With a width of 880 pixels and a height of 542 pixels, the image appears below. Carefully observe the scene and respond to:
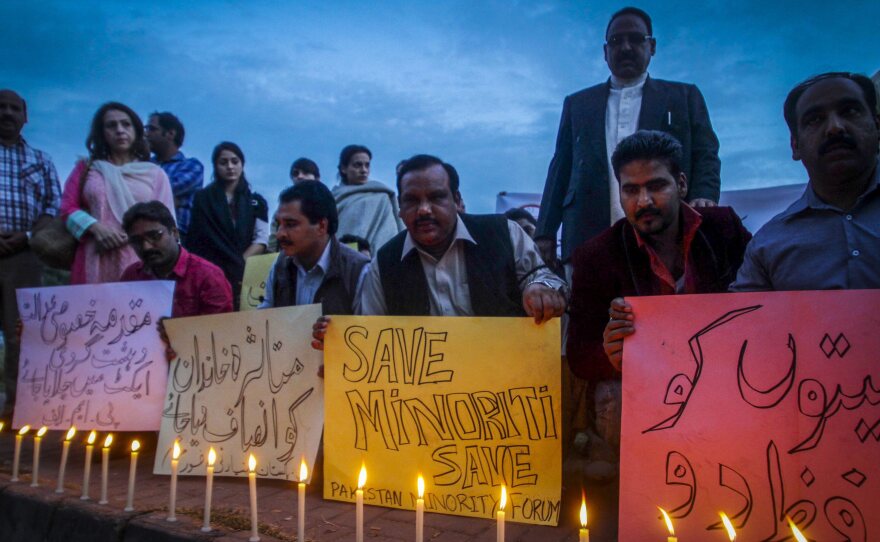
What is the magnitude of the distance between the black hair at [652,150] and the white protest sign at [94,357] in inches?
105

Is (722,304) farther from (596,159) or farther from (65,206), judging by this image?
(65,206)

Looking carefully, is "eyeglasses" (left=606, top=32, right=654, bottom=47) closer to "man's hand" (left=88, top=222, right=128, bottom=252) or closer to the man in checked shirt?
"man's hand" (left=88, top=222, right=128, bottom=252)

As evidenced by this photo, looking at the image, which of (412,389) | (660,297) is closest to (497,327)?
(412,389)

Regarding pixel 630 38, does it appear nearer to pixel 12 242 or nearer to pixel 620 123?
pixel 620 123

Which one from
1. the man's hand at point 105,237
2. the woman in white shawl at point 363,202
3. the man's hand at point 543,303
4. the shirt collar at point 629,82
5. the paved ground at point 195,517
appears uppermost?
the shirt collar at point 629,82

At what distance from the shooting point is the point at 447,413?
260 centimetres

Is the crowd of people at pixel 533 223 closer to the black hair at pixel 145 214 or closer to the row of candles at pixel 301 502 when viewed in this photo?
the black hair at pixel 145 214

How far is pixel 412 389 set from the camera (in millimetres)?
2684

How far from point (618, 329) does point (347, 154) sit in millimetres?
4363

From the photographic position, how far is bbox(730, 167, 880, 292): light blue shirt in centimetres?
213

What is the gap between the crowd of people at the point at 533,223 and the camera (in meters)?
2.27

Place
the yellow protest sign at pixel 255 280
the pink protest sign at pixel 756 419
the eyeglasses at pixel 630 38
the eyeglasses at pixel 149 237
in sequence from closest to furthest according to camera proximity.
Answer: the pink protest sign at pixel 756 419 → the eyeglasses at pixel 630 38 → the eyeglasses at pixel 149 237 → the yellow protest sign at pixel 255 280

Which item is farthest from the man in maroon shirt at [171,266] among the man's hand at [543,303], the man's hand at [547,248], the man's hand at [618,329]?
the man's hand at [618,329]

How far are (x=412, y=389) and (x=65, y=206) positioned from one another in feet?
10.7
